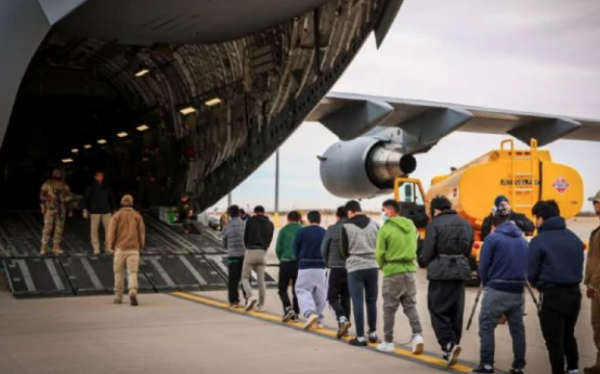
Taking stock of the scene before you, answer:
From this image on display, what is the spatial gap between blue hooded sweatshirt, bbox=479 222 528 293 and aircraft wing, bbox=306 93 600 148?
30.5 ft

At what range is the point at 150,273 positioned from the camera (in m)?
15.8

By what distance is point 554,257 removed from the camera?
721cm

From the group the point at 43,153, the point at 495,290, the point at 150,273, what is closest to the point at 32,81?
the point at 43,153

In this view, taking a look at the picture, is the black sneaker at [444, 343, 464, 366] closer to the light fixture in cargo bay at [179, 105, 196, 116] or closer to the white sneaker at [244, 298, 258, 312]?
the white sneaker at [244, 298, 258, 312]

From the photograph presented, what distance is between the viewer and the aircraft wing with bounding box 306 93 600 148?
1895 centimetres

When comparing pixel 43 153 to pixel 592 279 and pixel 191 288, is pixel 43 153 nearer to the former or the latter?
pixel 191 288

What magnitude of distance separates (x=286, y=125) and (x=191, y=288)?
3369 millimetres

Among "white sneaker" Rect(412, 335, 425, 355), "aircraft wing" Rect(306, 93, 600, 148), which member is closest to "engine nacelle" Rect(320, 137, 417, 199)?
"aircraft wing" Rect(306, 93, 600, 148)

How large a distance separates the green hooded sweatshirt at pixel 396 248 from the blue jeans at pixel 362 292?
0.65m

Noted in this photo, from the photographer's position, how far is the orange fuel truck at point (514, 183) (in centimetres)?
1703

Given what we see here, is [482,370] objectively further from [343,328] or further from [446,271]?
[343,328]

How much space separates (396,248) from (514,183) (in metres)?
9.29

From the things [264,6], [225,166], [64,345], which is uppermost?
[264,6]

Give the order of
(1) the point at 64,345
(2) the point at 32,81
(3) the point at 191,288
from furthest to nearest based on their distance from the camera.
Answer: (2) the point at 32,81 < (3) the point at 191,288 < (1) the point at 64,345
